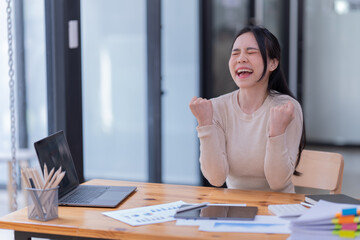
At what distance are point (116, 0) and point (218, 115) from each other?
1840 mm

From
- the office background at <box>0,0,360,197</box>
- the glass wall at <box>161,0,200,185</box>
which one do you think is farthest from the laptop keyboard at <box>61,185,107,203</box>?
the glass wall at <box>161,0,200,185</box>

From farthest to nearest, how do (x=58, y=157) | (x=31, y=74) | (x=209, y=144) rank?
(x=31, y=74) < (x=209, y=144) < (x=58, y=157)

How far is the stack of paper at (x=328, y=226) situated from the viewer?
1.27m

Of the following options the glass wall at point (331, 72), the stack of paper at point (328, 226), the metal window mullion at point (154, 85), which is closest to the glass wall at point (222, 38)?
the metal window mullion at point (154, 85)

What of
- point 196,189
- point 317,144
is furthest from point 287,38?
point 196,189

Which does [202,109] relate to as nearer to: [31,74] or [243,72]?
[243,72]

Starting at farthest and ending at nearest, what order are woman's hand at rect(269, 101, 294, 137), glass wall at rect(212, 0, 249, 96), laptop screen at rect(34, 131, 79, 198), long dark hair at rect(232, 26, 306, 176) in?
glass wall at rect(212, 0, 249, 96), long dark hair at rect(232, 26, 306, 176), woman's hand at rect(269, 101, 294, 137), laptop screen at rect(34, 131, 79, 198)

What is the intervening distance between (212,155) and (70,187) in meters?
0.54

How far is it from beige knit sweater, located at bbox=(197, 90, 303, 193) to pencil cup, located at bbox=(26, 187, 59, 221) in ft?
2.20

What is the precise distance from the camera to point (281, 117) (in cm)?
181

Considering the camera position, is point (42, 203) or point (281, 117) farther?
point (281, 117)

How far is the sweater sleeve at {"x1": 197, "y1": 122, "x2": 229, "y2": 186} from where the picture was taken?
1936 mm

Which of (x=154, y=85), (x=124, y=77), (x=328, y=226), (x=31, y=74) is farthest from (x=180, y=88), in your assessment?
(x=328, y=226)

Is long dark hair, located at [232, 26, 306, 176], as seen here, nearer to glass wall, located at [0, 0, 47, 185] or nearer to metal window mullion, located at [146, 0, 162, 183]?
glass wall, located at [0, 0, 47, 185]
